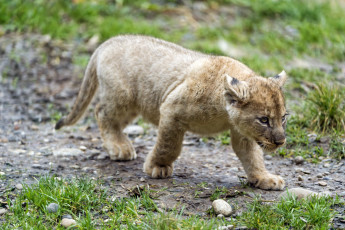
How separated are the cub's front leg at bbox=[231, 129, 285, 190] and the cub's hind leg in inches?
63.1

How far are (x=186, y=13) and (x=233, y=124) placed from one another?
24.3 ft

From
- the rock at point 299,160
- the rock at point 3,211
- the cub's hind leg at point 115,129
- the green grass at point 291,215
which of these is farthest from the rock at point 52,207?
the rock at point 299,160

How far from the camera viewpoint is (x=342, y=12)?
12602mm

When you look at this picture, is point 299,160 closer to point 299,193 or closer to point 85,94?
point 299,193

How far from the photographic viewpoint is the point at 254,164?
588cm

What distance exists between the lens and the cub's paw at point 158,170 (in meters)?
6.07

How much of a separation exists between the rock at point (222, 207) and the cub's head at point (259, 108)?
751 mm

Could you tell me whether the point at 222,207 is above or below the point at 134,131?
above

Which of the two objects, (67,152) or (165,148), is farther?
(67,152)

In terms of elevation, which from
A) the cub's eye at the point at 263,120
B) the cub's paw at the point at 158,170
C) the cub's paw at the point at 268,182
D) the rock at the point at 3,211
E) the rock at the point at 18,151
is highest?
the cub's eye at the point at 263,120

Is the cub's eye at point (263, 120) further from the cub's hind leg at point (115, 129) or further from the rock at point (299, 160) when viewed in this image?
the cub's hind leg at point (115, 129)

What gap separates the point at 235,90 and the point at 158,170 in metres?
1.48

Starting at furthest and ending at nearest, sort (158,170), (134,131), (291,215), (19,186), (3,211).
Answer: (134,131), (158,170), (19,186), (3,211), (291,215)

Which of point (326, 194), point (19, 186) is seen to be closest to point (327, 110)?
point (326, 194)
